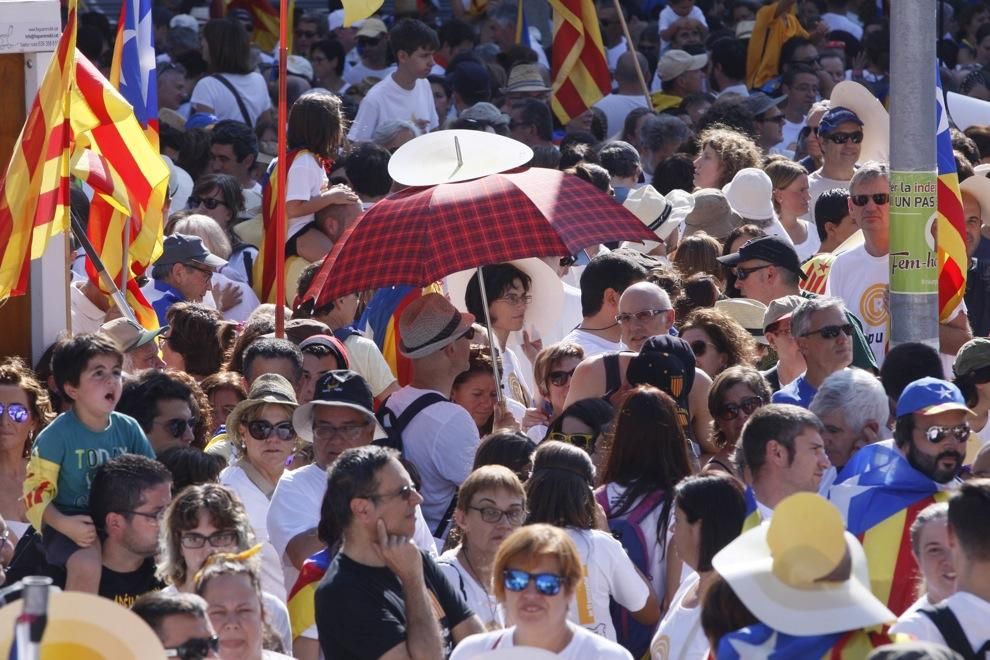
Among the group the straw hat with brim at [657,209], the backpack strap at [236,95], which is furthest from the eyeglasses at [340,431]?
the backpack strap at [236,95]

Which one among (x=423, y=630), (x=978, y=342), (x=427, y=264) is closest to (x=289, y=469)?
(x=427, y=264)

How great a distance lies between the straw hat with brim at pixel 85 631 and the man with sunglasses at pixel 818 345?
3.65m

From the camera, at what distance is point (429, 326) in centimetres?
719

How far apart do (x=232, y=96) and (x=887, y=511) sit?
7706 millimetres

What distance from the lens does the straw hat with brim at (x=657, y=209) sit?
10.0 metres

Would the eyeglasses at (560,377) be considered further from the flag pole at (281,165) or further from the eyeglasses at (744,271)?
the eyeglasses at (744,271)

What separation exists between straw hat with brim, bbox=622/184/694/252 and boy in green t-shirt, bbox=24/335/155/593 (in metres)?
4.20

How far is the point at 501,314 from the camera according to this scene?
801 centimetres

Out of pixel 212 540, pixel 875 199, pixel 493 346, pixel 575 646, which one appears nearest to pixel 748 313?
pixel 875 199

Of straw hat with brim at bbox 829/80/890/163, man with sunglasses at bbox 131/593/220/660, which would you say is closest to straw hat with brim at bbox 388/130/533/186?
man with sunglasses at bbox 131/593/220/660

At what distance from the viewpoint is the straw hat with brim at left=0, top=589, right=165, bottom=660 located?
12.0 feet

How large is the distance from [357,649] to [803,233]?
19.3 feet

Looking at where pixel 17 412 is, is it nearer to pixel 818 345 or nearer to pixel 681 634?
pixel 681 634

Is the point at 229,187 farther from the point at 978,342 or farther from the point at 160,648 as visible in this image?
the point at 160,648
